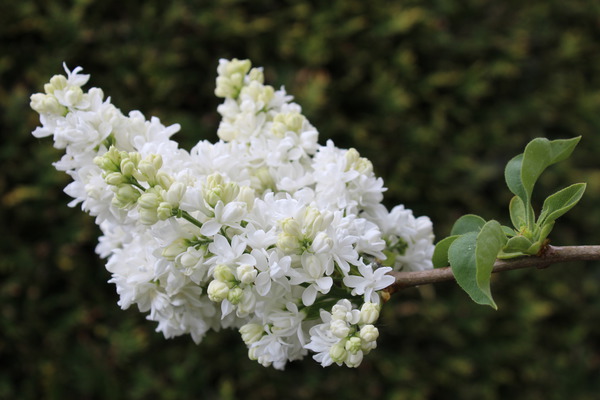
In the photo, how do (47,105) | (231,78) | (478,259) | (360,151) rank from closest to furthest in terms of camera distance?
1. (478,259)
2. (47,105)
3. (231,78)
4. (360,151)

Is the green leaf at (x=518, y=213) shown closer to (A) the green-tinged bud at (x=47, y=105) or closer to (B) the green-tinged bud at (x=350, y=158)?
(B) the green-tinged bud at (x=350, y=158)

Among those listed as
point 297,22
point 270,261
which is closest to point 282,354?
point 270,261

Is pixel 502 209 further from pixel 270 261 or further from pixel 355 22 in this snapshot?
pixel 270 261

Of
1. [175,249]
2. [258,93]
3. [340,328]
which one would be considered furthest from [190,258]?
[258,93]

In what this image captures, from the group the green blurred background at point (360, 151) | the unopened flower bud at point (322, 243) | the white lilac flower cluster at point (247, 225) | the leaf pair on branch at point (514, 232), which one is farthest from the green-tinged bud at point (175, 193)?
the green blurred background at point (360, 151)

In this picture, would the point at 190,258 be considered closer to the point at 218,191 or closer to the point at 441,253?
the point at 218,191

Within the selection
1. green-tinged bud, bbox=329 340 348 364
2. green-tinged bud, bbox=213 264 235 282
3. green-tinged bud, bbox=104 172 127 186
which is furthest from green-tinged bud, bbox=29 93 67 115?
green-tinged bud, bbox=329 340 348 364
